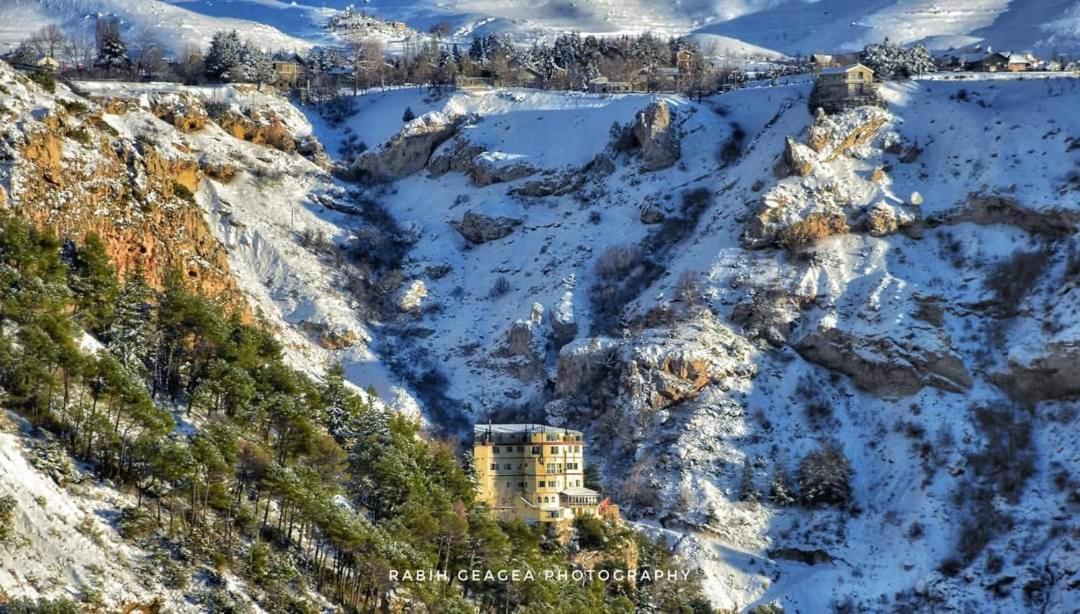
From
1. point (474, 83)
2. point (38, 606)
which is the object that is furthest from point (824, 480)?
point (474, 83)

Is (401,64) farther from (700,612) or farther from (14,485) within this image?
(14,485)

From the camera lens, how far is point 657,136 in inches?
4350

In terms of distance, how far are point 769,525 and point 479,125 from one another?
4786cm

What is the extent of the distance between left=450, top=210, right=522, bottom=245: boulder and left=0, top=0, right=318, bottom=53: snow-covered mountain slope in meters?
52.7

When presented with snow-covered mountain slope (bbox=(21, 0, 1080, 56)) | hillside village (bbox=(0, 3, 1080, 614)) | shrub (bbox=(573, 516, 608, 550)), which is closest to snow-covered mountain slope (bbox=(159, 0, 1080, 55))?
snow-covered mountain slope (bbox=(21, 0, 1080, 56))

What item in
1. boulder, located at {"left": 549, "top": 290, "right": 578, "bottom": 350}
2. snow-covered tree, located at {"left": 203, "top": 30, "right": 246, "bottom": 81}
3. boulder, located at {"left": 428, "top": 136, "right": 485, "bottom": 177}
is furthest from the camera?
snow-covered tree, located at {"left": 203, "top": 30, "right": 246, "bottom": 81}

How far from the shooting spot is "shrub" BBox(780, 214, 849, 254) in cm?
9575

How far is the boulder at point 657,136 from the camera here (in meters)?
110

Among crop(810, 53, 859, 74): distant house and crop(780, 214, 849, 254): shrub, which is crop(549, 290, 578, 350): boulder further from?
crop(810, 53, 859, 74): distant house

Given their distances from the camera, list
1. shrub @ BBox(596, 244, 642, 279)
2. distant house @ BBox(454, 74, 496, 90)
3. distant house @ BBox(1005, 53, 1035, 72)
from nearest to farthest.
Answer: shrub @ BBox(596, 244, 642, 279) < distant house @ BBox(1005, 53, 1035, 72) < distant house @ BBox(454, 74, 496, 90)

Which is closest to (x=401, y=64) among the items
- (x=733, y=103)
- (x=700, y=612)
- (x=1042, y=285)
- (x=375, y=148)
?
(x=375, y=148)

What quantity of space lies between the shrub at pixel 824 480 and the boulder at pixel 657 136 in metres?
30.8

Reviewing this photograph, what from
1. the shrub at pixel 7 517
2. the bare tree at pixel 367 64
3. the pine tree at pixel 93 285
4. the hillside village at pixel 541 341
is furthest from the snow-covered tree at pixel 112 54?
the shrub at pixel 7 517

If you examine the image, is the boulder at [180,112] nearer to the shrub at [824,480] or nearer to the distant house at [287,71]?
the distant house at [287,71]
